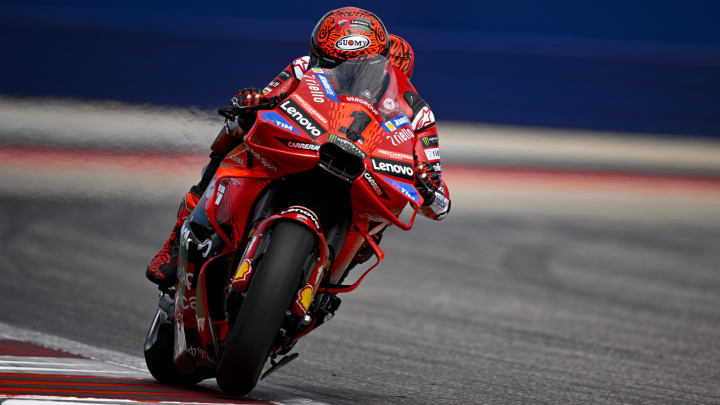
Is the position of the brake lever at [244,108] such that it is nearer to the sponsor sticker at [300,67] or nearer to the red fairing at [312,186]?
the red fairing at [312,186]

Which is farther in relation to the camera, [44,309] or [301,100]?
[44,309]

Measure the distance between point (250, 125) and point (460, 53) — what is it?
11973mm

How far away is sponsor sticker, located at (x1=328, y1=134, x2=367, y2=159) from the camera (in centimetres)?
355

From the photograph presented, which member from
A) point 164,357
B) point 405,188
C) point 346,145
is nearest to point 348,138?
point 346,145

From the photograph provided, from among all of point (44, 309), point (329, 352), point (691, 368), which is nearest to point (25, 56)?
point (44, 309)

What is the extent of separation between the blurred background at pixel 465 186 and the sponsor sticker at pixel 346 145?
49.8 inches

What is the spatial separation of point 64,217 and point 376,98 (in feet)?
21.4

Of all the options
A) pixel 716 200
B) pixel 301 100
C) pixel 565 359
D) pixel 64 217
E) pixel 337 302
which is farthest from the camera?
pixel 716 200

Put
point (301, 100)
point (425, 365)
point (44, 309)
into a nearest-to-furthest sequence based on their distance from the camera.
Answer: point (301, 100) < point (425, 365) < point (44, 309)

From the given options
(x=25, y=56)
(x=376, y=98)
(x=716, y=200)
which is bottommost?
(x=376, y=98)

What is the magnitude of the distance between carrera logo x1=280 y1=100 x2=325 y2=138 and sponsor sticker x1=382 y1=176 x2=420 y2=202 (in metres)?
0.28

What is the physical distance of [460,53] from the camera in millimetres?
15656

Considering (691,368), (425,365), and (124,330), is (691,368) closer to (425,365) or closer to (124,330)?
(425,365)

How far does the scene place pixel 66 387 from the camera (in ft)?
12.5
